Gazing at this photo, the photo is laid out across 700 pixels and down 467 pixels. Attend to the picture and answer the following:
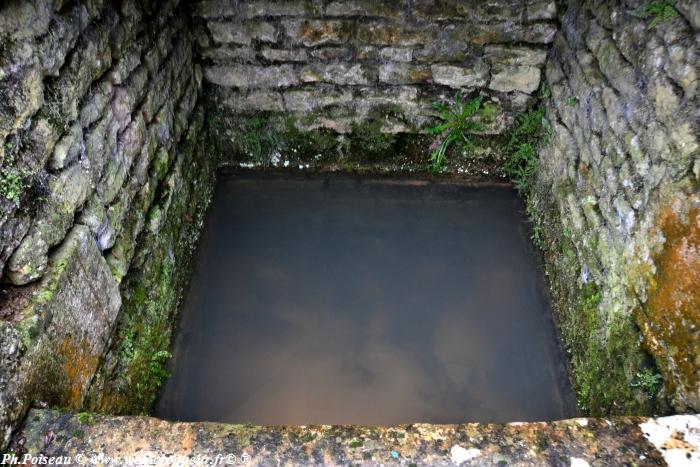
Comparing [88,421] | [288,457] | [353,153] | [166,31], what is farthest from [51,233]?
[353,153]

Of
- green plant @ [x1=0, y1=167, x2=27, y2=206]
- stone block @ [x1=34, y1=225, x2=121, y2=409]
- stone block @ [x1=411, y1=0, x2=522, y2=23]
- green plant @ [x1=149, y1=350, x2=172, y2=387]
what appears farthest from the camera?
stone block @ [x1=411, y1=0, x2=522, y2=23]

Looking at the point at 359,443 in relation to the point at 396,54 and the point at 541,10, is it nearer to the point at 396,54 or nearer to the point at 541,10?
the point at 396,54

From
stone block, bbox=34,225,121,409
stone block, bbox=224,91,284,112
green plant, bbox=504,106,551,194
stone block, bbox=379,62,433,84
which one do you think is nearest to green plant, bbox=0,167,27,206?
stone block, bbox=34,225,121,409

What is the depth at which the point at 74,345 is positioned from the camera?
1.76 metres

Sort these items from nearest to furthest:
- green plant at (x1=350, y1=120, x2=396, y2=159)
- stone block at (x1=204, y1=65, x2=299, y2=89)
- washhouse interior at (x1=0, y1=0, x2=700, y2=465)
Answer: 1. washhouse interior at (x1=0, y1=0, x2=700, y2=465)
2. stone block at (x1=204, y1=65, x2=299, y2=89)
3. green plant at (x1=350, y1=120, x2=396, y2=159)

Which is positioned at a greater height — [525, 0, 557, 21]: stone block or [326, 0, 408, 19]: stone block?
[525, 0, 557, 21]: stone block

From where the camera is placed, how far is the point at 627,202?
211 cm

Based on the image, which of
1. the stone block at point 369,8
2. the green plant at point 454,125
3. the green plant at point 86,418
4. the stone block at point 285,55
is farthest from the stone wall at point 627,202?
the green plant at point 86,418

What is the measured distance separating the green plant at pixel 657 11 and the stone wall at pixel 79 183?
2103 millimetres

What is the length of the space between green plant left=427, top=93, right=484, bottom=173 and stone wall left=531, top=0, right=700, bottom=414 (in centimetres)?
47

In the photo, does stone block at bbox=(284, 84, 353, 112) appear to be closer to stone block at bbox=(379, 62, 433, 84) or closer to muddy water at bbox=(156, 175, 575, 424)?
stone block at bbox=(379, 62, 433, 84)

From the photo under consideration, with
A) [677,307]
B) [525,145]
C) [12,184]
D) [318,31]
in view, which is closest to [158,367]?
[12,184]

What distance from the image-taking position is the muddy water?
2398mm

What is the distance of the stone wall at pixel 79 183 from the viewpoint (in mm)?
1463
